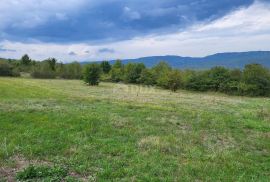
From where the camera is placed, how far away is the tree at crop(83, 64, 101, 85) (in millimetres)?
79500

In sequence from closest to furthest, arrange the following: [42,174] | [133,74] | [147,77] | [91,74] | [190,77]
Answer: [42,174]
[91,74]
[190,77]
[147,77]
[133,74]

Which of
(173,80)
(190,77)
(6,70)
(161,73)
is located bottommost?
(173,80)

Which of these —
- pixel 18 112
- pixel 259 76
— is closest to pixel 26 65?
pixel 259 76

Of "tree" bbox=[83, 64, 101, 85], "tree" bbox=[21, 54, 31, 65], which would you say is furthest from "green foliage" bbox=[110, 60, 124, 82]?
"tree" bbox=[21, 54, 31, 65]

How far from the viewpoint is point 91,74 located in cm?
7956

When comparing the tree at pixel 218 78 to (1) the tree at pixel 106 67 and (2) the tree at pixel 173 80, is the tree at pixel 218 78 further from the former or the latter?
(1) the tree at pixel 106 67

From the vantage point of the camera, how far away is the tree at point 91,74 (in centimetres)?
7950

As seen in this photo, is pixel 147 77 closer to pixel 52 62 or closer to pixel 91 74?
pixel 91 74

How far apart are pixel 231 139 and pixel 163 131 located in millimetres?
2774

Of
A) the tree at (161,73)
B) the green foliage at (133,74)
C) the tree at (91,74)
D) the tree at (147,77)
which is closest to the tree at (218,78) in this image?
the tree at (161,73)

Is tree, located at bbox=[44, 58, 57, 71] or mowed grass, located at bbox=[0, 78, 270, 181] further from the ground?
tree, located at bbox=[44, 58, 57, 71]

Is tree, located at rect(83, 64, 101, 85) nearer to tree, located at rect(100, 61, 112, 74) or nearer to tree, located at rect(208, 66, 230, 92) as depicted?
tree, located at rect(208, 66, 230, 92)

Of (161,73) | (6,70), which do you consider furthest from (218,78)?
(6,70)

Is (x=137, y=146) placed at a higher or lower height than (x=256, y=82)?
higher
